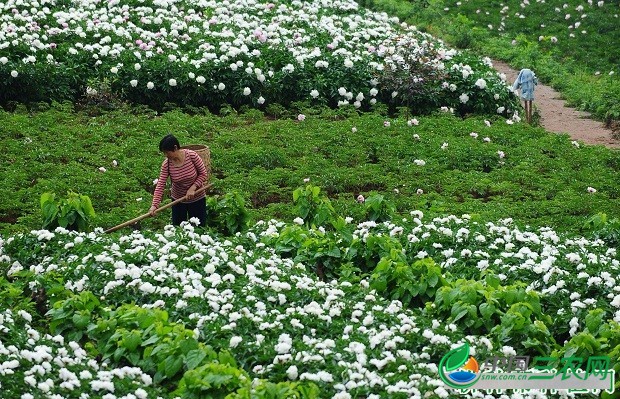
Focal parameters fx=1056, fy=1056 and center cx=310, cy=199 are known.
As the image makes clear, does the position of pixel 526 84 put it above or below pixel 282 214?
above

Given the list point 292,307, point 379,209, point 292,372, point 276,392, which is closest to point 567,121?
Answer: point 379,209

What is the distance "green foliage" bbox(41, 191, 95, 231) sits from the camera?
9.99m

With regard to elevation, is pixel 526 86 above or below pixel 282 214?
above

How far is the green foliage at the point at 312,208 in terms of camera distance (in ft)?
34.0

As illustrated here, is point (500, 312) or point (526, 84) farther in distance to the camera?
point (526, 84)

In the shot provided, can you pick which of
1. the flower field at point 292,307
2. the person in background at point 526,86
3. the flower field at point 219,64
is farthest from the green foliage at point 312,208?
the person in background at point 526,86

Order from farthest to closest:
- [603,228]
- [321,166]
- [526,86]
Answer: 1. [526,86]
2. [321,166]
3. [603,228]

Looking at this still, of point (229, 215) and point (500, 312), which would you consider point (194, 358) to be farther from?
point (229, 215)

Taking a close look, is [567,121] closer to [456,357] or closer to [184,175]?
[184,175]

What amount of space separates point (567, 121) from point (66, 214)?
9408mm

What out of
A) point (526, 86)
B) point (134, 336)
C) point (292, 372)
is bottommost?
point (134, 336)

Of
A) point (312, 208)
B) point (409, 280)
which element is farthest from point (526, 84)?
point (409, 280)

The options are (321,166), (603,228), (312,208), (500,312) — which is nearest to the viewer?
(500,312)

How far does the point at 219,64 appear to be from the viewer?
1616 cm
